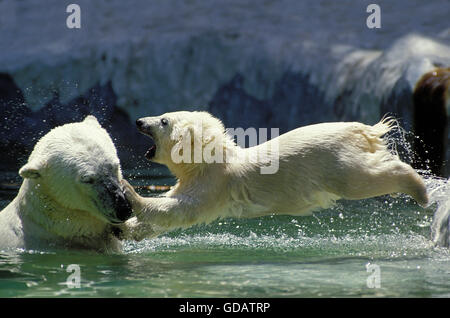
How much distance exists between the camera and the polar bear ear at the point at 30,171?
379 centimetres

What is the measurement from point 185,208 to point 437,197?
1.86m

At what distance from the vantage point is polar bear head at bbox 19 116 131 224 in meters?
3.83

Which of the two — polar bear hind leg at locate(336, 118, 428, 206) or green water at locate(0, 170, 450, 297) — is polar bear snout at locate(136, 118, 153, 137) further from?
polar bear hind leg at locate(336, 118, 428, 206)

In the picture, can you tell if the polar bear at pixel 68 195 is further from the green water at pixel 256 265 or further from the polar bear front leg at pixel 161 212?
the polar bear front leg at pixel 161 212

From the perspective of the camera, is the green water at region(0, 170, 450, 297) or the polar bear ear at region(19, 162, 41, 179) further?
the polar bear ear at region(19, 162, 41, 179)

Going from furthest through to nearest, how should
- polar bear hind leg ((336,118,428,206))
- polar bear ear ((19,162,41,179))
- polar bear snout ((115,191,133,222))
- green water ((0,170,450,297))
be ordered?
1. polar bear hind leg ((336,118,428,206))
2. polar bear snout ((115,191,133,222))
3. polar bear ear ((19,162,41,179))
4. green water ((0,170,450,297))

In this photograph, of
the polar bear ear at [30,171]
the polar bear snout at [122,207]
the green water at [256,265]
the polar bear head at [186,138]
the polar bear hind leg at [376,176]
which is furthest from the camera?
the polar bear head at [186,138]

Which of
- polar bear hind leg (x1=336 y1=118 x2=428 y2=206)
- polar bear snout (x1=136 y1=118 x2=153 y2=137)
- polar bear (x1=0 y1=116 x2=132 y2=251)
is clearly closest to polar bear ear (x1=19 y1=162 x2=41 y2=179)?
polar bear (x1=0 y1=116 x2=132 y2=251)

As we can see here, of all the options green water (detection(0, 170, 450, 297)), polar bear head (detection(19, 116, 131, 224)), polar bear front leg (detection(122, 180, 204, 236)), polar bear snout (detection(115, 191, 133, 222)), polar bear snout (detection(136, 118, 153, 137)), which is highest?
polar bear snout (detection(136, 118, 153, 137))

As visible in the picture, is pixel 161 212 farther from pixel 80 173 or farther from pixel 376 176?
pixel 376 176

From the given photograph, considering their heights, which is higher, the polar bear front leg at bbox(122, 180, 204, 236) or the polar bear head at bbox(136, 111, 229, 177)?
the polar bear head at bbox(136, 111, 229, 177)

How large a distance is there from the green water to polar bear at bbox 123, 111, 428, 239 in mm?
343

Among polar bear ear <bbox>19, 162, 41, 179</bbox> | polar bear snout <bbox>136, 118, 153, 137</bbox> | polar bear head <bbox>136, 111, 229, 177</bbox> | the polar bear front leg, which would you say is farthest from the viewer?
polar bear snout <bbox>136, 118, 153, 137</bbox>

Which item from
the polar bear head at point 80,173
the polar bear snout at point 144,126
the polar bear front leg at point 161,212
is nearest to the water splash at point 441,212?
the polar bear front leg at point 161,212
